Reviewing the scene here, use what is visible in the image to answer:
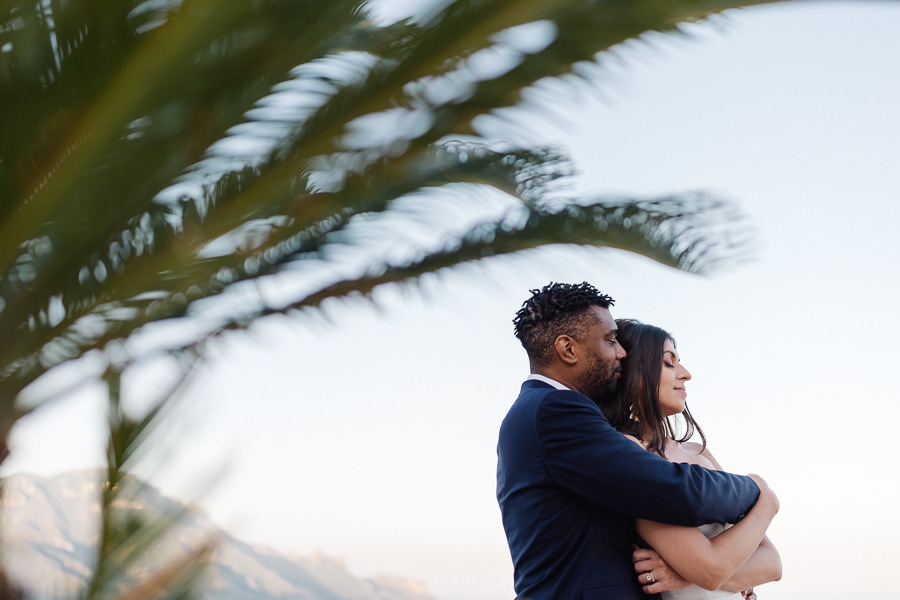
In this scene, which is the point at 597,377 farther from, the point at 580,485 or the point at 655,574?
the point at 655,574

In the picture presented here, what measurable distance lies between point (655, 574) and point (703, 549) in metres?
0.16

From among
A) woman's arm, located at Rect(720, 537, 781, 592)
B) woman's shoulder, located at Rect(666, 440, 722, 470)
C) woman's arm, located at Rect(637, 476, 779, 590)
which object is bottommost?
woman's arm, located at Rect(720, 537, 781, 592)

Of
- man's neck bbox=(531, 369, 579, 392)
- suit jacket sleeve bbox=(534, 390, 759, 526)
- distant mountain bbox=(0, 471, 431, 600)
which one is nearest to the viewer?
distant mountain bbox=(0, 471, 431, 600)

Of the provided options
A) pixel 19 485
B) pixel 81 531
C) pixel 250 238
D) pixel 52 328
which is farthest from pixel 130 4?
pixel 250 238

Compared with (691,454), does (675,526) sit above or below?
below

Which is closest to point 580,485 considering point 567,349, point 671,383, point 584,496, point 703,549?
point 584,496

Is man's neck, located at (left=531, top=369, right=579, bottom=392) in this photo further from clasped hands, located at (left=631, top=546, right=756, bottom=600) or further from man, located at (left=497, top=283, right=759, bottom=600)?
clasped hands, located at (left=631, top=546, right=756, bottom=600)

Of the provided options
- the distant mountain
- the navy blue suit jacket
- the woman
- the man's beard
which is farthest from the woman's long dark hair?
the distant mountain

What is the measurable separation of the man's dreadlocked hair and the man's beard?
0.11m

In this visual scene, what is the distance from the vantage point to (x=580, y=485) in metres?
2.65

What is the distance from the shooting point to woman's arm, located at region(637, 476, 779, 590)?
2643mm

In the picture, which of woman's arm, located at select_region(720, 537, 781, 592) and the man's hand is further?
woman's arm, located at select_region(720, 537, 781, 592)

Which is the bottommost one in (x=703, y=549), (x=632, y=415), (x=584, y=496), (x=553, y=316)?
(x=703, y=549)

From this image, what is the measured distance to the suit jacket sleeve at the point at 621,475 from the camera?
2.56 m
